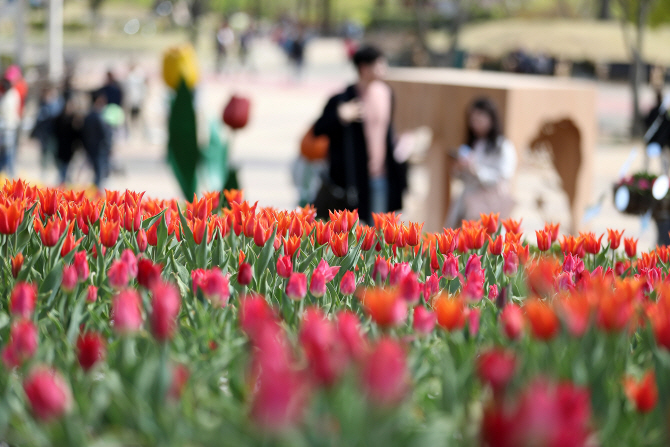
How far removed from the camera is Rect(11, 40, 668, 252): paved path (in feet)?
38.6

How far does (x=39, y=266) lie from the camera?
2.64m

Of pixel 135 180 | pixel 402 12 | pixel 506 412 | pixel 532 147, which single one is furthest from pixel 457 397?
pixel 402 12

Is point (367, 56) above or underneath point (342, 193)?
above

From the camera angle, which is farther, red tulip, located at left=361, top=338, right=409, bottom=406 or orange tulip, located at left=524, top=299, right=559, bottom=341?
orange tulip, located at left=524, top=299, right=559, bottom=341

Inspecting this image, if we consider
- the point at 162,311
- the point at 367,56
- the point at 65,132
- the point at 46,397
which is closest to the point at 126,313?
the point at 162,311

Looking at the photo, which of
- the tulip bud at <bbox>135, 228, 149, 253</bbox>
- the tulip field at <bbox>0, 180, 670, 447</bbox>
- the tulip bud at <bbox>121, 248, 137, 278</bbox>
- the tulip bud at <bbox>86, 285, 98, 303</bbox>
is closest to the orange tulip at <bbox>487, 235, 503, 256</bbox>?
the tulip field at <bbox>0, 180, 670, 447</bbox>

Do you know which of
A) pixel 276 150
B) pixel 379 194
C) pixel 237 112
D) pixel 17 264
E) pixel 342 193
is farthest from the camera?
pixel 276 150

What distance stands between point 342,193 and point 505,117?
2.21 m

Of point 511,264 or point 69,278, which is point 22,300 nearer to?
point 69,278

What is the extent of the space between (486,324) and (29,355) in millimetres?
1072

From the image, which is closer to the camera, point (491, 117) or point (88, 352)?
point (88, 352)

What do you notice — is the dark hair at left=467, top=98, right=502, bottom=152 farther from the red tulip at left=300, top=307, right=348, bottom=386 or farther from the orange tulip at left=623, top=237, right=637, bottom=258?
the red tulip at left=300, top=307, right=348, bottom=386

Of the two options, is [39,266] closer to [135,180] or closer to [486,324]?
[486,324]

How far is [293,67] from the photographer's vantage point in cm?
3662
